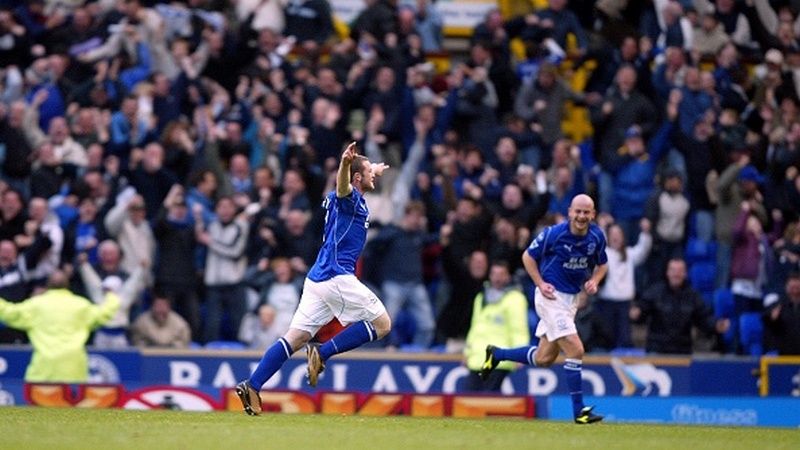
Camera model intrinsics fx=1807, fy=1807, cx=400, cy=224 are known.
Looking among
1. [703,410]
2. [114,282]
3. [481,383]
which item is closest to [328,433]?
[703,410]

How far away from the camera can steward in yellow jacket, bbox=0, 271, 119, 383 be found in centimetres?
2038

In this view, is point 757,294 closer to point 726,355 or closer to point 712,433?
point 726,355

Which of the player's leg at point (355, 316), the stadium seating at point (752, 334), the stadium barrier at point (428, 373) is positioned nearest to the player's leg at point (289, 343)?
the player's leg at point (355, 316)

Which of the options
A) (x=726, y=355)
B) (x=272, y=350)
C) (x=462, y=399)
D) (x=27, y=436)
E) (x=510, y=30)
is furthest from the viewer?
(x=510, y=30)

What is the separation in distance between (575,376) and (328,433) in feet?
10.8

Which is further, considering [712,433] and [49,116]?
[49,116]

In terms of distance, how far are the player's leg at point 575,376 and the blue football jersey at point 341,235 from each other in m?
2.31

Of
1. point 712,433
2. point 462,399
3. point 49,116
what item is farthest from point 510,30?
point 712,433

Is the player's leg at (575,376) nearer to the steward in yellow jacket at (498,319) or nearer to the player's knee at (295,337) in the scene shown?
the player's knee at (295,337)

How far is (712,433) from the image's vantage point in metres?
15.8

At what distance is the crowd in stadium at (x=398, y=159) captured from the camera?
73.7 ft

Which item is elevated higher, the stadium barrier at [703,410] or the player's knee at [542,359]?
the player's knee at [542,359]

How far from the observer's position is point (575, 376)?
16.7 m

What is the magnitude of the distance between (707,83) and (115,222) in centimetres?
822
